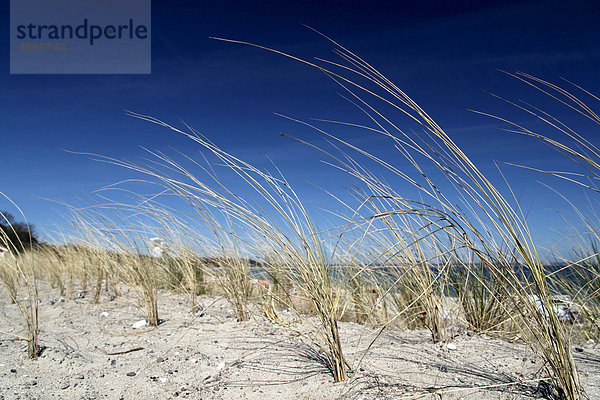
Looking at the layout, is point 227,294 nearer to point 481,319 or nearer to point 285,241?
point 285,241

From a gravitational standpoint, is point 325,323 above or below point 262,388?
above

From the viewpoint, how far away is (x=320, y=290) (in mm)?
1574

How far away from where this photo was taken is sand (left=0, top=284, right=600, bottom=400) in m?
1.53

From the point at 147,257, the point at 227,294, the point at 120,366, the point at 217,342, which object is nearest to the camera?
the point at 120,366

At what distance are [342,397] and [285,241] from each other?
65cm

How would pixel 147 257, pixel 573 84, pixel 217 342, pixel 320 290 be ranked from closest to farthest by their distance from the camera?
pixel 573 84, pixel 320 290, pixel 217 342, pixel 147 257

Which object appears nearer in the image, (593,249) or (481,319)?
(481,319)

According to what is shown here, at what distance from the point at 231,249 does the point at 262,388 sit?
4.31 ft

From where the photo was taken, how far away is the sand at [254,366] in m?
1.53

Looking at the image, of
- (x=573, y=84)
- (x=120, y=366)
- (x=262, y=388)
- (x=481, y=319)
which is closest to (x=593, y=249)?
(x=481, y=319)

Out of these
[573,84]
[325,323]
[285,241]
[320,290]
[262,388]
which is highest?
[573,84]

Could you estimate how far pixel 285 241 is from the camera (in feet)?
5.37

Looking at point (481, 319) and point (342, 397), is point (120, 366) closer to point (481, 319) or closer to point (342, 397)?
point (342, 397)

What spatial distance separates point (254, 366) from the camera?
1.91m
